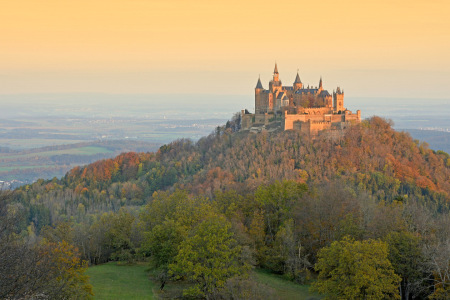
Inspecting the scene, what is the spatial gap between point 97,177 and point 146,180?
1505cm

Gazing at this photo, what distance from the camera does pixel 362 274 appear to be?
29.8 metres

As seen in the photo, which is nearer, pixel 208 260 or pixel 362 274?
pixel 362 274

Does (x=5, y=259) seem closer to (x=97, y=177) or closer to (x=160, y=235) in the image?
(x=160, y=235)

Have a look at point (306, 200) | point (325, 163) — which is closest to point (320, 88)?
point (325, 163)

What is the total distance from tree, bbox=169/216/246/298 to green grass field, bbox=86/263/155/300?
11.2ft

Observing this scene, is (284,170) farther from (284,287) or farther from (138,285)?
(138,285)

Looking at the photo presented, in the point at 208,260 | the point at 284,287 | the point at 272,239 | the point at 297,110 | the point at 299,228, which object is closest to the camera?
the point at 208,260

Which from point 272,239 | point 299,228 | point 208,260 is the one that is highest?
point 208,260

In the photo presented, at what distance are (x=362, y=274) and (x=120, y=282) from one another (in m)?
17.0

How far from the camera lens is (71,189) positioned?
108 metres

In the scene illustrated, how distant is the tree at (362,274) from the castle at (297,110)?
196ft

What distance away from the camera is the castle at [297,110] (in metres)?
91.1

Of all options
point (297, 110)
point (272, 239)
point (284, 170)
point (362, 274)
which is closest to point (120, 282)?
point (272, 239)

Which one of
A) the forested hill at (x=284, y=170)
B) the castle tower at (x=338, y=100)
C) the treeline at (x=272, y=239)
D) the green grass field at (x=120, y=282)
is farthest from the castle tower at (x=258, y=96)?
the green grass field at (x=120, y=282)
